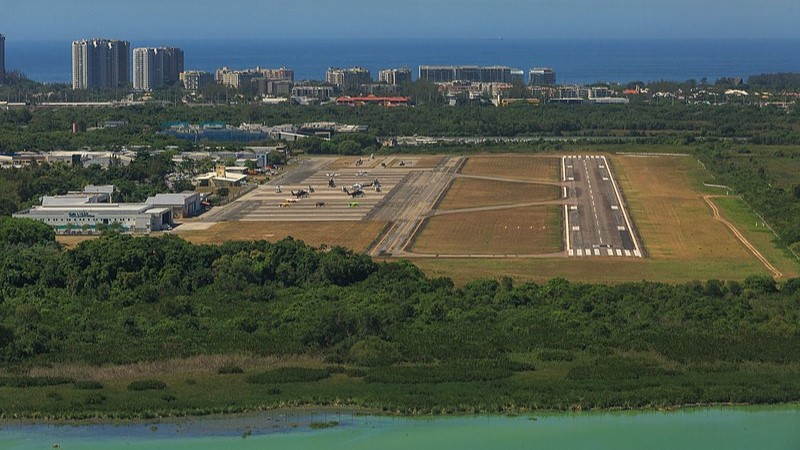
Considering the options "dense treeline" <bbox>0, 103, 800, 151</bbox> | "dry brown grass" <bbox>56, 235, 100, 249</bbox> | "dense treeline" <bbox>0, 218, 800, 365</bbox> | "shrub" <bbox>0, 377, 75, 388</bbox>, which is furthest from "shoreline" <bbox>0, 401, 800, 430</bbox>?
"dense treeline" <bbox>0, 103, 800, 151</bbox>

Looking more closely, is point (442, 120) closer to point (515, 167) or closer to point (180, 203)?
point (515, 167)

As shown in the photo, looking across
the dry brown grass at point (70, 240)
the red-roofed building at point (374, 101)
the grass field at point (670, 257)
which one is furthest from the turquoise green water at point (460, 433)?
the red-roofed building at point (374, 101)

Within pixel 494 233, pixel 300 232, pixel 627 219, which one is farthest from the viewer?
pixel 627 219

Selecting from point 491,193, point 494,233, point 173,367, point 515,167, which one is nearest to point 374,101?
point 515,167

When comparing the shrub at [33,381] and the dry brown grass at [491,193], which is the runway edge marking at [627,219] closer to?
the dry brown grass at [491,193]

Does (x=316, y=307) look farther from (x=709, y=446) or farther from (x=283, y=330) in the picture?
(x=709, y=446)
